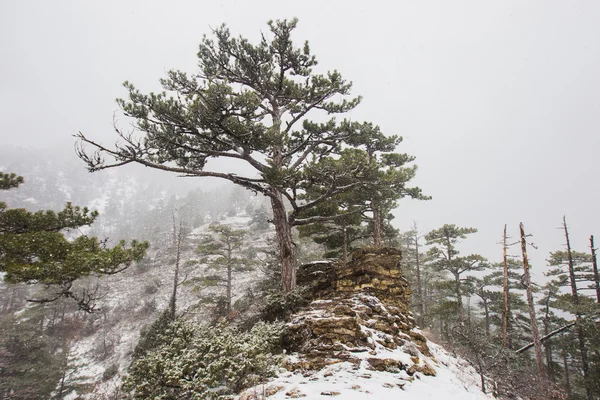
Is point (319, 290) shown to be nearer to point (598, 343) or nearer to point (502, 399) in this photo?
point (502, 399)

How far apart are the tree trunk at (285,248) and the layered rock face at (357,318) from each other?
1.27 meters

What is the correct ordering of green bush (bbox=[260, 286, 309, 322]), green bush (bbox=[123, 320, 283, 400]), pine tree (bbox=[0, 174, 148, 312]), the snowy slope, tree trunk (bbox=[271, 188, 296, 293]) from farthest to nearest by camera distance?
tree trunk (bbox=[271, 188, 296, 293]), green bush (bbox=[260, 286, 309, 322]), pine tree (bbox=[0, 174, 148, 312]), green bush (bbox=[123, 320, 283, 400]), the snowy slope

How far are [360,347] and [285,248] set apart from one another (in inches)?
177

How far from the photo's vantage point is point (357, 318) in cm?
702

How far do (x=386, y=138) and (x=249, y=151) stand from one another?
10.4 m

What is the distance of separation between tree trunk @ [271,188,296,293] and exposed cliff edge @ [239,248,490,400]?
1442mm

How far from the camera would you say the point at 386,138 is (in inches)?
651

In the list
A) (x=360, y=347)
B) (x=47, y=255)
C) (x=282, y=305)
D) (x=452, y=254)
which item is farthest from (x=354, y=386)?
(x=452, y=254)

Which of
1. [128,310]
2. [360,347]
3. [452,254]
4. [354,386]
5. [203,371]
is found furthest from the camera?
[128,310]

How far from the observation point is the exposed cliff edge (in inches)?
176

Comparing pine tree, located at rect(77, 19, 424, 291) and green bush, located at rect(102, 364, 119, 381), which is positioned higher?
pine tree, located at rect(77, 19, 424, 291)

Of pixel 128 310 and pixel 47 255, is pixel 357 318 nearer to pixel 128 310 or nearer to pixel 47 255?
pixel 47 255

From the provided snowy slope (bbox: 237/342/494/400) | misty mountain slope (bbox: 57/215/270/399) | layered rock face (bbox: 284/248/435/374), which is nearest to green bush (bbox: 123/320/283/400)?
snowy slope (bbox: 237/342/494/400)

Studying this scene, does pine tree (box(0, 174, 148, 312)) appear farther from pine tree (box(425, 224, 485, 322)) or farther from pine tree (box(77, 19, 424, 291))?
pine tree (box(425, 224, 485, 322))
